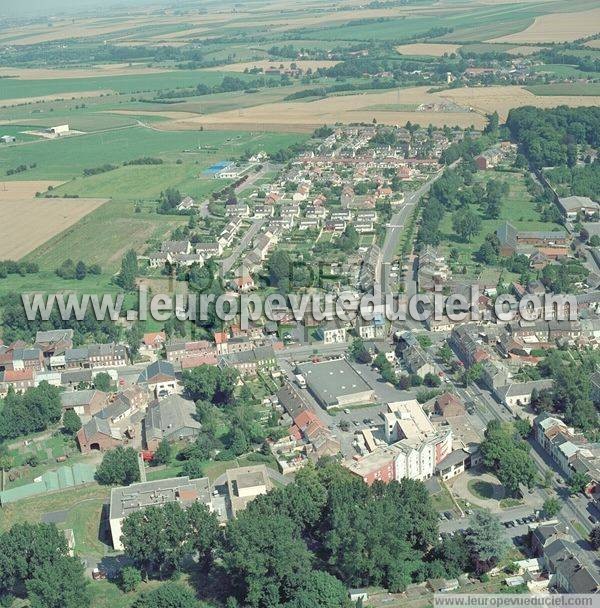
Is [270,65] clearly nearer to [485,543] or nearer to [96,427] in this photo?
[96,427]

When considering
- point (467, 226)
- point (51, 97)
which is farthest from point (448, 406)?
point (51, 97)

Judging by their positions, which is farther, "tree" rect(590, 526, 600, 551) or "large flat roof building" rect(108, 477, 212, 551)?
"large flat roof building" rect(108, 477, 212, 551)

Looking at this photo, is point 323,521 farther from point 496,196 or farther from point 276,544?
point 496,196

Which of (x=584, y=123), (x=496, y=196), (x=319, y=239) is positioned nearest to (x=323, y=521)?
(x=319, y=239)

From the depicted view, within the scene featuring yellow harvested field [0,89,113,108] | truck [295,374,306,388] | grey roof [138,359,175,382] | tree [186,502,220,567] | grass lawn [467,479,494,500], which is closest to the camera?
tree [186,502,220,567]

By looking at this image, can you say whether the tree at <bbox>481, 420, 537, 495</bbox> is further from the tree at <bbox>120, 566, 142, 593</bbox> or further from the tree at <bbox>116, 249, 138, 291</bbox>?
the tree at <bbox>116, 249, 138, 291</bbox>

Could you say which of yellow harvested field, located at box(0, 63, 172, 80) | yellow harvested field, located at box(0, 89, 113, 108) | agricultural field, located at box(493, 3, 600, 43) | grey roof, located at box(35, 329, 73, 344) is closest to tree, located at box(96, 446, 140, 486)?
grey roof, located at box(35, 329, 73, 344)

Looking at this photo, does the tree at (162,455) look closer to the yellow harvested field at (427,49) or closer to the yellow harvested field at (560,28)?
the yellow harvested field at (427,49)
